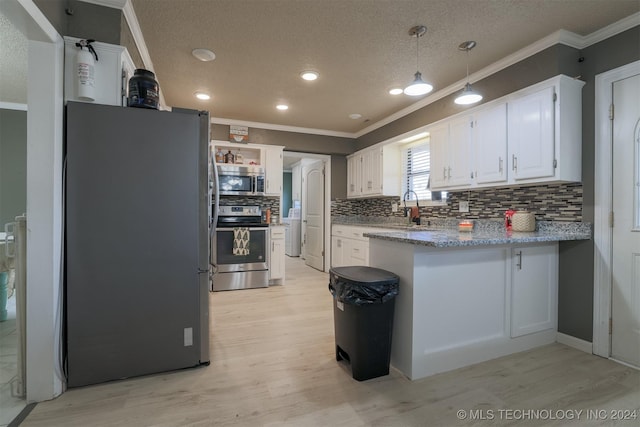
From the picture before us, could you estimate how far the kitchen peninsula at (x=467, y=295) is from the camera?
6.15 ft

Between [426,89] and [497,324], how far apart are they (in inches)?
71.0

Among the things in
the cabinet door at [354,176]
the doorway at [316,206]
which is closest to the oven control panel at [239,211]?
the doorway at [316,206]

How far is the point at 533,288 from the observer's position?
231 centimetres

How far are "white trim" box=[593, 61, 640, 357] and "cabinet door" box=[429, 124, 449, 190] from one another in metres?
1.26

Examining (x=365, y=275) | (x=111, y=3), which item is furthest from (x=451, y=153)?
(x=111, y=3)

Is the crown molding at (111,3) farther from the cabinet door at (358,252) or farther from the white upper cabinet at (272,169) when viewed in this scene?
the cabinet door at (358,252)

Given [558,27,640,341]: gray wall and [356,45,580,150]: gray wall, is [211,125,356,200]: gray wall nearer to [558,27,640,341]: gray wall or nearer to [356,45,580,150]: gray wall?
[356,45,580,150]: gray wall

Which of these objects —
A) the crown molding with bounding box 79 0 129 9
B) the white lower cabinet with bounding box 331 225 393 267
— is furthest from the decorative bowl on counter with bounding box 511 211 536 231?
the crown molding with bounding box 79 0 129 9

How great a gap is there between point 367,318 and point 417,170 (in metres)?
2.92

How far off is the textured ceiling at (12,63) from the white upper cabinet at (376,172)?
3.95m

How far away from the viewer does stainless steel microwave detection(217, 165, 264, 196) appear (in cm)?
435

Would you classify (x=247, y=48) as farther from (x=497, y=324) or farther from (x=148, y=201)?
(x=497, y=324)

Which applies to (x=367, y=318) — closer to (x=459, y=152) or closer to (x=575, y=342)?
(x=575, y=342)

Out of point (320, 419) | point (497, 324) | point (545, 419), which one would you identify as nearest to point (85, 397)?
point (320, 419)
